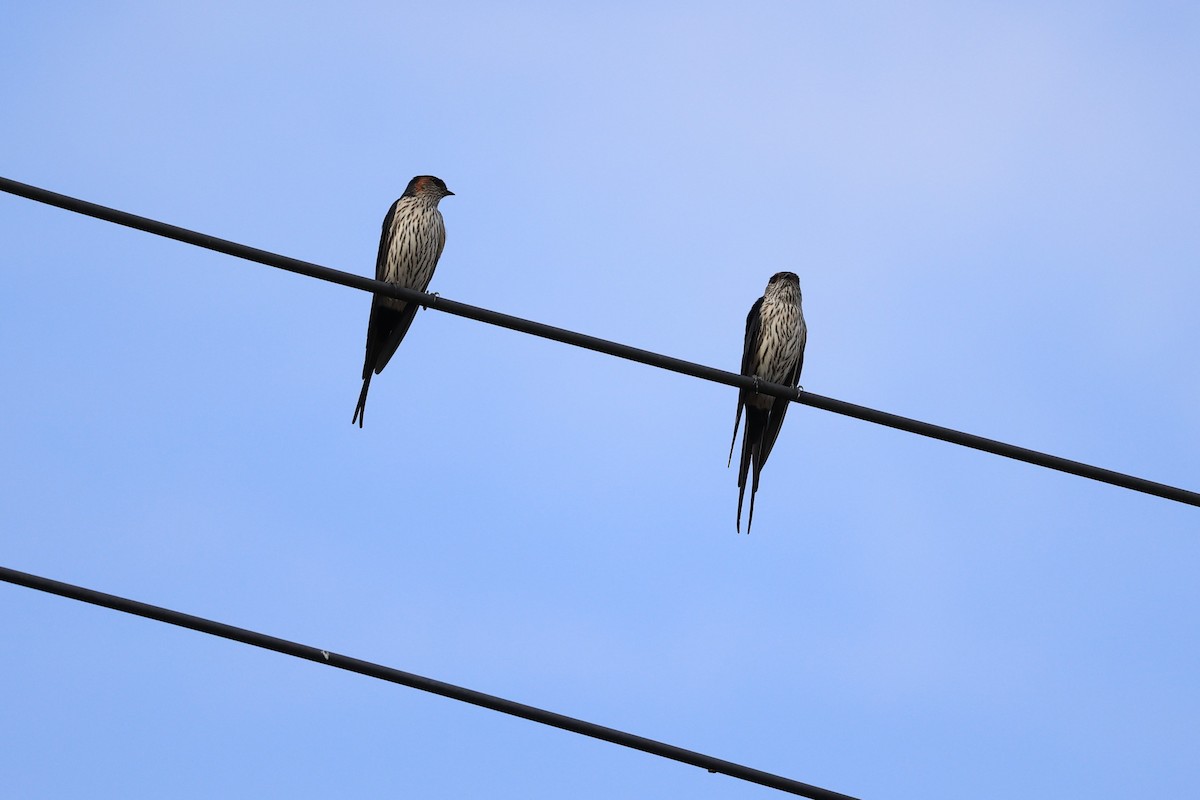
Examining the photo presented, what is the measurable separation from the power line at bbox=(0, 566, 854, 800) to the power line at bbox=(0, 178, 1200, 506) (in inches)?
50.9

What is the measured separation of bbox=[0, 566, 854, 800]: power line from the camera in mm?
4672

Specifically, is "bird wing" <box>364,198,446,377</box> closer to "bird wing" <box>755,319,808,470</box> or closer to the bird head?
the bird head

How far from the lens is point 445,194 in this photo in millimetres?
11477

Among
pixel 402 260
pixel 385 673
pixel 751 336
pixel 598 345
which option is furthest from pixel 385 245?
pixel 385 673

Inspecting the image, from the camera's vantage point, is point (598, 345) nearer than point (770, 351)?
Yes

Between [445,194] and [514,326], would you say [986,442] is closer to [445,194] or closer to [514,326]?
[514,326]

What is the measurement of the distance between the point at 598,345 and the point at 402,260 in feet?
18.1

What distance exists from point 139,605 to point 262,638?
0.39 metres

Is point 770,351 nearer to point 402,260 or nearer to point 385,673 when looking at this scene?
point 402,260

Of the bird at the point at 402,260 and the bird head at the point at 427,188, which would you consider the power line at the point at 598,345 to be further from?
the bird head at the point at 427,188

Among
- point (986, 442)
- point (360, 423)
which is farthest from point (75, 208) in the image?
point (360, 423)

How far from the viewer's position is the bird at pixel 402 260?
10469 mm

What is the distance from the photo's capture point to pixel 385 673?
470 centimetres

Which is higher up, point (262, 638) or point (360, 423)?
point (360, 423)
